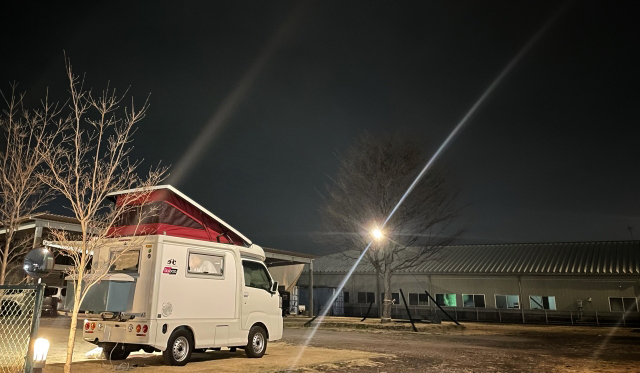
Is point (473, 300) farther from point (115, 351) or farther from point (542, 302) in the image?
point (115, 351)

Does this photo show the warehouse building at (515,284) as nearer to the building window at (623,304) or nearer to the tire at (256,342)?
the building window at (623,304)

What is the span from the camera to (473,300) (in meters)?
34.5

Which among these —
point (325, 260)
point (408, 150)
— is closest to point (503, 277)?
point (408, 150)

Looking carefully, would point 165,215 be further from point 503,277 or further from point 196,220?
point 503,277

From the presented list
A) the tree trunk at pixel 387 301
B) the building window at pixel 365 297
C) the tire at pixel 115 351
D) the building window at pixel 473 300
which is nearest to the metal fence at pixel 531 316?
the building window at pixel 473 300

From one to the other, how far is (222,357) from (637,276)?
29.5 m

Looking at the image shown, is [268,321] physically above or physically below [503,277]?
below

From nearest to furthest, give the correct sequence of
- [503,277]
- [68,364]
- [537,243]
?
[68,364] < [503,277] < [537,243]

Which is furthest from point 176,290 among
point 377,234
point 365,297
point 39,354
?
point 365,297

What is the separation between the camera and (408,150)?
86.5ft

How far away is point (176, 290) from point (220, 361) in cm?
228

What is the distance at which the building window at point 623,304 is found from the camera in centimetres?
2938

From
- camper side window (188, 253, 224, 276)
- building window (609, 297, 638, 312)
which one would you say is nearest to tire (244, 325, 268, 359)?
camper side window (188, 253, 224, 276)

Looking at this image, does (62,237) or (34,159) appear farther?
(34,159)
